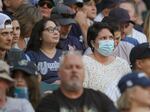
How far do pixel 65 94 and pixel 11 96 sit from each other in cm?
85

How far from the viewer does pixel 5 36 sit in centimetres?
1124

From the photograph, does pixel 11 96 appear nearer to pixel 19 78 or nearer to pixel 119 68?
pixel 19 78

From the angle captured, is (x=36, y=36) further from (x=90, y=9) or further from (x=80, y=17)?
(x=90, y=9)

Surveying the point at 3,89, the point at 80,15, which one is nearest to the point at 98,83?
the point at 3,89

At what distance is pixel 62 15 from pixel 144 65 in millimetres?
2641

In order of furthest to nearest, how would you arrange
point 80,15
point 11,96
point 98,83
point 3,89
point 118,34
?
point 80,15 → point 118,34 → point 98,83 → point 11,96 → point 3,89

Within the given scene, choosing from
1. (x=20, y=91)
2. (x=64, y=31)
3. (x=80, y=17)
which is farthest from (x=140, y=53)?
(x=80, y=17)

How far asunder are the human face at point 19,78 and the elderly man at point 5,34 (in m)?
1.05

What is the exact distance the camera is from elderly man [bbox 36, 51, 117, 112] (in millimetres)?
9086

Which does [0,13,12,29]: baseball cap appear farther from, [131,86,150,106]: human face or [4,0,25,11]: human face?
[131,86,150,106]: human face

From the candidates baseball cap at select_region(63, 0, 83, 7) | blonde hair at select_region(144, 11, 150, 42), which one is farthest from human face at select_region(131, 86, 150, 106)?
baseball cap at select_region(63, 0, 83, 7)

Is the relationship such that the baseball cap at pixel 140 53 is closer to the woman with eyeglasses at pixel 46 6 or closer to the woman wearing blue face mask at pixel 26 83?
the woman wearing blue face mask at pixel 26 83

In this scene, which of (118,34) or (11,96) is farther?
(118,34)

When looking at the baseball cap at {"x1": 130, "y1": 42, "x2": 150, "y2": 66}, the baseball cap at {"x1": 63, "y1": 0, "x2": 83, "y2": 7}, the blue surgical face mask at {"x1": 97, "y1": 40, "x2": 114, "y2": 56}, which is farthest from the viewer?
the baseball cap at {"x1": 63, "y1": 0, "x2": 83, "y2": 7}
